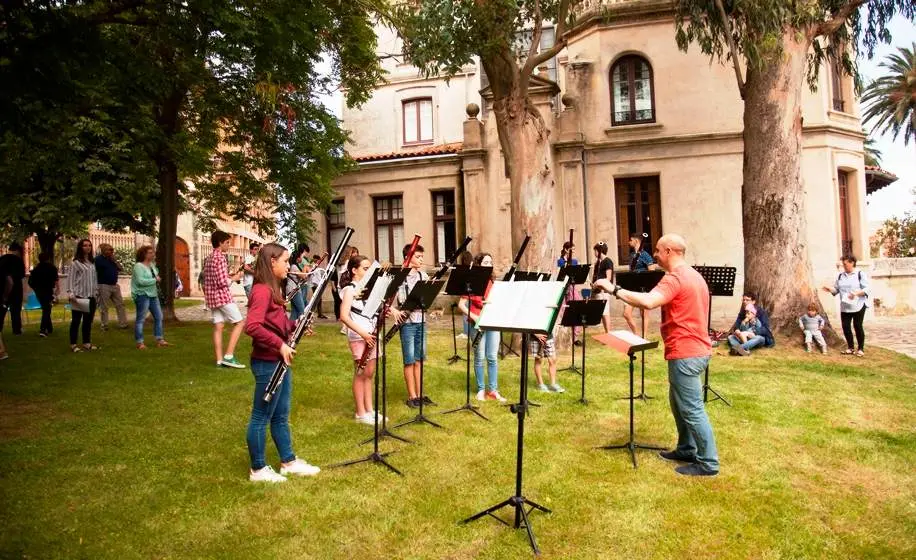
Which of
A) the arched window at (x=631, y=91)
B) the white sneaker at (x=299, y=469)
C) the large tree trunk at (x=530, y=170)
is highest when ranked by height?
the arched window at (x=631, y=91)

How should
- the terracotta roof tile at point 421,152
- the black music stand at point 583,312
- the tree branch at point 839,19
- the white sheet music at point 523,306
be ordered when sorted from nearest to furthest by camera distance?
the white sheet music at point 523,306, the black music stand at point 583,312, the tree branch at point 839,19, the terracotta roof tile at point 421,152

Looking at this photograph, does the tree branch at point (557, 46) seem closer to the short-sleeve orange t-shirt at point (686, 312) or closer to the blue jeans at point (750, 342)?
the blue jeans at point (750, 342)

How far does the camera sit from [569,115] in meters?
21.0

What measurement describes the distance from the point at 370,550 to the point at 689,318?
11.7ft

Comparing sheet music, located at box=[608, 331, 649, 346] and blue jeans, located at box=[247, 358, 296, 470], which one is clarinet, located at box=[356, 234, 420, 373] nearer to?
blue jeans, located at box=[247, 358, 296, 470]

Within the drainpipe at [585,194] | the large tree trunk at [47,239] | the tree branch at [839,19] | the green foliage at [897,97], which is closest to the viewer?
the tree branch at [839,19]

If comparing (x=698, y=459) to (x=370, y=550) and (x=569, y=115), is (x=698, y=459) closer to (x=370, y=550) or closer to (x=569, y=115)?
(x=370, y=550)

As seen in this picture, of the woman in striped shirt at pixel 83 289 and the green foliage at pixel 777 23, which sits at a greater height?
the green foliage at pixel 777 23

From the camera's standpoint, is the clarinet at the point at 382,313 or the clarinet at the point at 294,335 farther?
the clarinet at the point at 382,313

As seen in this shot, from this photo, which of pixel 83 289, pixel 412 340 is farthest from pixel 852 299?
pixel 83 289

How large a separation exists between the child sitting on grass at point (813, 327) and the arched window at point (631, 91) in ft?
32.1

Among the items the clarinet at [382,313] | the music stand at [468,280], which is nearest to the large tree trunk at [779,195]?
the music stand at [468,280]

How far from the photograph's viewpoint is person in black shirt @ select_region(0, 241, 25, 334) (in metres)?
13.2

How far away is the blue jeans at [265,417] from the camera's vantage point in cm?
568
